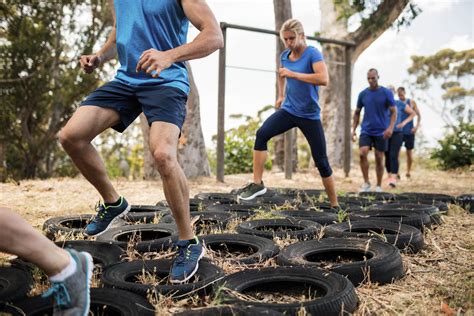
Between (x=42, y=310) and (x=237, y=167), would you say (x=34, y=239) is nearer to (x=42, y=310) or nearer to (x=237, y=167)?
(x=42, y=310)

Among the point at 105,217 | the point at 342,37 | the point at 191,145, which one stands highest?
the point at 342,37

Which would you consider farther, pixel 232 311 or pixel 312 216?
pixel 312 216

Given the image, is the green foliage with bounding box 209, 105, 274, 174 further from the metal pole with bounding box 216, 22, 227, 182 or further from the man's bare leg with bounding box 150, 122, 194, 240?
the man's bare leg with bounding box 150, 122, 194, 240

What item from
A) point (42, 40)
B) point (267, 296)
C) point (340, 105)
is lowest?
point (267, 296)

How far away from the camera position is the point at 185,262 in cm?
280

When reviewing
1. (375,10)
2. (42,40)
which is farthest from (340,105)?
(42,40)

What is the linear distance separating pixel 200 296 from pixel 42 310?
797 mm

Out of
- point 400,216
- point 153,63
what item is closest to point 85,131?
point 153,63

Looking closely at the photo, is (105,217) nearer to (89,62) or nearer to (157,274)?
(157,274)

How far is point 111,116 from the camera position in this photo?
3.16 meters

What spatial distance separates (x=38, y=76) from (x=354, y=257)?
12.8 m

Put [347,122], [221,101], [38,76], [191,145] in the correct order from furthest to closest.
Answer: [38,76] < [347,122] < [191,145] < [221,101]

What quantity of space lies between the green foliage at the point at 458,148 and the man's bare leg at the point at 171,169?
1358cm

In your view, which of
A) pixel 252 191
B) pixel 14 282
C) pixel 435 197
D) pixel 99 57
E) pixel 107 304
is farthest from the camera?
pixel 435 197
